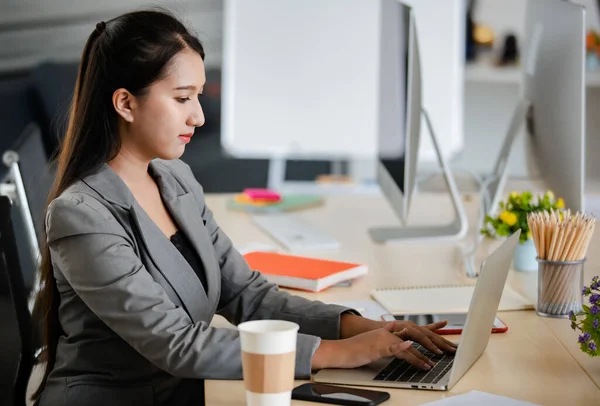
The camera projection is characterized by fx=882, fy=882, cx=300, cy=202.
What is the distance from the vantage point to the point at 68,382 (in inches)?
52.7

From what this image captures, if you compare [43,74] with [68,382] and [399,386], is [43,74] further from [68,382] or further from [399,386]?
[399,386]

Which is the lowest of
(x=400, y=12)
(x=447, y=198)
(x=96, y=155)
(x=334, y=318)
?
(x=447, y=198)

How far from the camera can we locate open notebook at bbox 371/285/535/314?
5.11ft

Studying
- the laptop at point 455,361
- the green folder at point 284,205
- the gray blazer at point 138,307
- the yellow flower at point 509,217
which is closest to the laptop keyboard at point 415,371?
the laptop at point 455,361

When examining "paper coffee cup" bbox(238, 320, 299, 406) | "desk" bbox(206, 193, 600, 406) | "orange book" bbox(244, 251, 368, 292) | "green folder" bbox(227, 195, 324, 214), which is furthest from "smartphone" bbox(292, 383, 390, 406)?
"green folder" bbox(227, 195, 324, 214)

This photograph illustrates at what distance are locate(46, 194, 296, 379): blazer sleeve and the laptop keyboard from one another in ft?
0.38

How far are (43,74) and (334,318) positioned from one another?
11.6ft

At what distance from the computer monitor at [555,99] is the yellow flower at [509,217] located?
16cm

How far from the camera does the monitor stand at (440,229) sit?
2270 millimetres

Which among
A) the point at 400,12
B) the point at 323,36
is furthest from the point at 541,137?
the point at 323,36

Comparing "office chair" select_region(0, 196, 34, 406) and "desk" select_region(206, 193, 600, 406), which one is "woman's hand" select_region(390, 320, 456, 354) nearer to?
"desk" select_region(206, 193, 600, 406)

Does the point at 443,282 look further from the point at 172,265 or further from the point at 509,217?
the point at 172,265

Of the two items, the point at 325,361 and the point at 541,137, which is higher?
the point at 541,137

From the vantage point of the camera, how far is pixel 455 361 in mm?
1129
